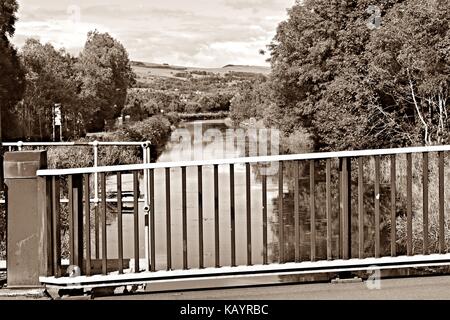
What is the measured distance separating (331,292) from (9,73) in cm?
2785

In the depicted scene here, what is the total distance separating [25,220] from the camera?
4.89 meters

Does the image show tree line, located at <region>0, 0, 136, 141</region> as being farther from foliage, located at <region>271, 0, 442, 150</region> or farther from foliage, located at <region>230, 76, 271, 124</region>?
foliage, located at <region>271, 0, 442, 150</region>

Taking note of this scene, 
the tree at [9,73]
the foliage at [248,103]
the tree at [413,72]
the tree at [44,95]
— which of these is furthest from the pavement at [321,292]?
the foliage at [248,103]

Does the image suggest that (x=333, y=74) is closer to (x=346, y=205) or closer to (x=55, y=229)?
(x=346, y=205)

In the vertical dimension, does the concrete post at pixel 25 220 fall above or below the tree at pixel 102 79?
below

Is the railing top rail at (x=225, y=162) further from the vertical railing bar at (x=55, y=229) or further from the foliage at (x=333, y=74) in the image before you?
the foliage at (x=333, y=74)

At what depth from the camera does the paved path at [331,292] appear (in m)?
4.88

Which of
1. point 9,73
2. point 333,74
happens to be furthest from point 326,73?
point 9,73

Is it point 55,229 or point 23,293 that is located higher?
point 55,229

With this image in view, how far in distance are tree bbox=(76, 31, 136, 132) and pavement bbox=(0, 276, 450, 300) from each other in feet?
93.2

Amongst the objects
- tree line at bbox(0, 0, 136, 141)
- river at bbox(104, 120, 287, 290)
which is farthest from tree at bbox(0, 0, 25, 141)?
river at bbox(104, 120, 287, 290)

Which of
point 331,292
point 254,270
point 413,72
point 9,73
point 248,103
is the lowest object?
point 331,292

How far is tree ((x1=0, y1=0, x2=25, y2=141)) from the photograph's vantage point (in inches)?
1218

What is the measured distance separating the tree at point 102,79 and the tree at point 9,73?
9.57 ft
